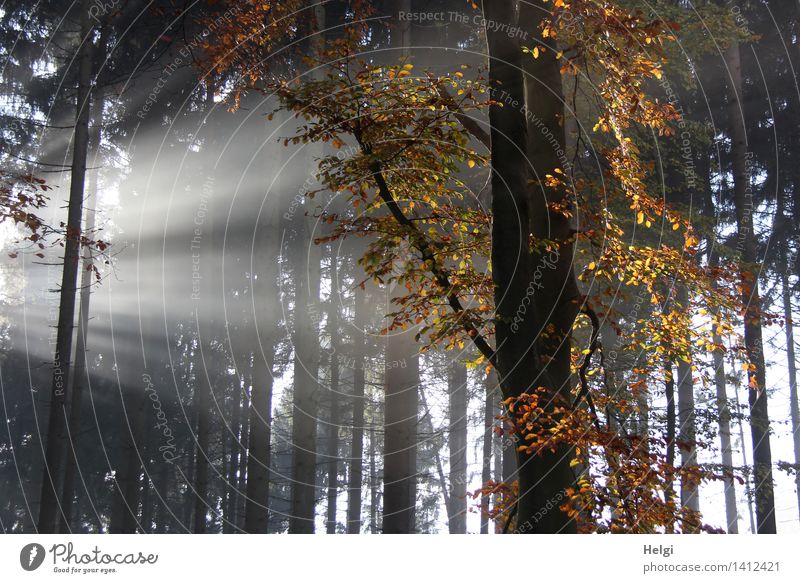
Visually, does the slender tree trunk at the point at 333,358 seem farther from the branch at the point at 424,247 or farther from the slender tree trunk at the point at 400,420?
the branch at the point at 424,247

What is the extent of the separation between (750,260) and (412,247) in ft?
19.1

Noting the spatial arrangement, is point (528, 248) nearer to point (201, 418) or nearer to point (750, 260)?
point (750, 260)

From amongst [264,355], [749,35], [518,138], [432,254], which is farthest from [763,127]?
[264,355]

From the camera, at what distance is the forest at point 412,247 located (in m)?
6.71

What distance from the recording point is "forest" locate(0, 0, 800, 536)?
6711 millimetres

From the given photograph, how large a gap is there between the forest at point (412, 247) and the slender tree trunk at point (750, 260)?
7 cm

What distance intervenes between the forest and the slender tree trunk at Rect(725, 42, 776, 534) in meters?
0.07

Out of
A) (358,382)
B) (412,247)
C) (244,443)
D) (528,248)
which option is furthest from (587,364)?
(244,443)

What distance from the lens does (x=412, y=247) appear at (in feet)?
24.0

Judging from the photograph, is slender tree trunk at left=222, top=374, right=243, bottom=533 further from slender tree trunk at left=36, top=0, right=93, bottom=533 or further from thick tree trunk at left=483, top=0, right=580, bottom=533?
thick tree trunk at left=483, top=0, right=580, bottom=533

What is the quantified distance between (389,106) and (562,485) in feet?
12.1

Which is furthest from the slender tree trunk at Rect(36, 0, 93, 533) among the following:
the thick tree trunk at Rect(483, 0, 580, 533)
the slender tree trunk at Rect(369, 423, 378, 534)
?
the slender tree trunk at Rect(369, 423, 378, 534)

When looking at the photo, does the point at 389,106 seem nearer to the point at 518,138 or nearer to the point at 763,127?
the point at 518,138

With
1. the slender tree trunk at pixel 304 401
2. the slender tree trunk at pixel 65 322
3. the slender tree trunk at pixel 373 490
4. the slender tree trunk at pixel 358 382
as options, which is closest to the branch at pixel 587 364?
the slender tree trunk at pixel 304 401
